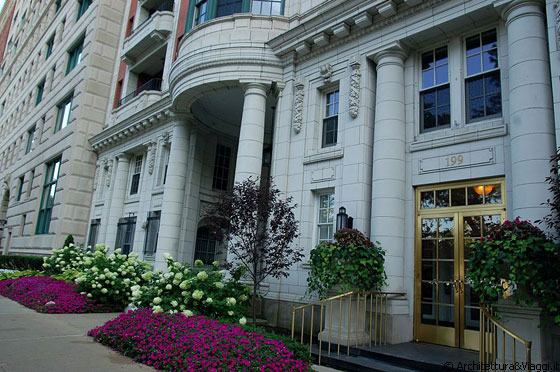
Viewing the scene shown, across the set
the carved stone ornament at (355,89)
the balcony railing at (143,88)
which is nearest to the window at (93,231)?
the balcony railing at (143,88)

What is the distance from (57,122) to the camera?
2906 centimetres

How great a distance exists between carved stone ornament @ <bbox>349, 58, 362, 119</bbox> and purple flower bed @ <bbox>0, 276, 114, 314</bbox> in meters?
8.94

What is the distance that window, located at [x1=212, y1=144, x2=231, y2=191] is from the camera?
18.3 m

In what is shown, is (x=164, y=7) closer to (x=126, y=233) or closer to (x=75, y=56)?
(x=75, y=56)

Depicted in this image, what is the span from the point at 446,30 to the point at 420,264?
547 cm

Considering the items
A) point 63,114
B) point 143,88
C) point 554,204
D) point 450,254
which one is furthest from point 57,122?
point 554,204

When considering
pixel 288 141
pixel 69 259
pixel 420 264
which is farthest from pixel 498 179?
pixel 69 259

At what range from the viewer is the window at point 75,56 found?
28.1 metres

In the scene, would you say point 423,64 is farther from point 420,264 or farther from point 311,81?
point 420,264

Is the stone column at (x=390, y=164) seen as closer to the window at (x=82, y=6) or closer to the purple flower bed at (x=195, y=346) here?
the purple flower bed at (x=195, y=346)

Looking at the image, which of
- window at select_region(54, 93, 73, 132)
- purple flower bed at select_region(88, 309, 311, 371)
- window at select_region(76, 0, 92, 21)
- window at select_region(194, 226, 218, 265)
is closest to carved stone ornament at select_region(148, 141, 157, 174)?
window at select_region(194, 226, 218, 265)

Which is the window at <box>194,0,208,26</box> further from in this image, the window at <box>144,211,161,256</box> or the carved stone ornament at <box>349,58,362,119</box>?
the window at <box>144,211,161,256</box>

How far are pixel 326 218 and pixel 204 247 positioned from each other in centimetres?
846

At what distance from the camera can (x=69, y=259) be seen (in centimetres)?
1723
